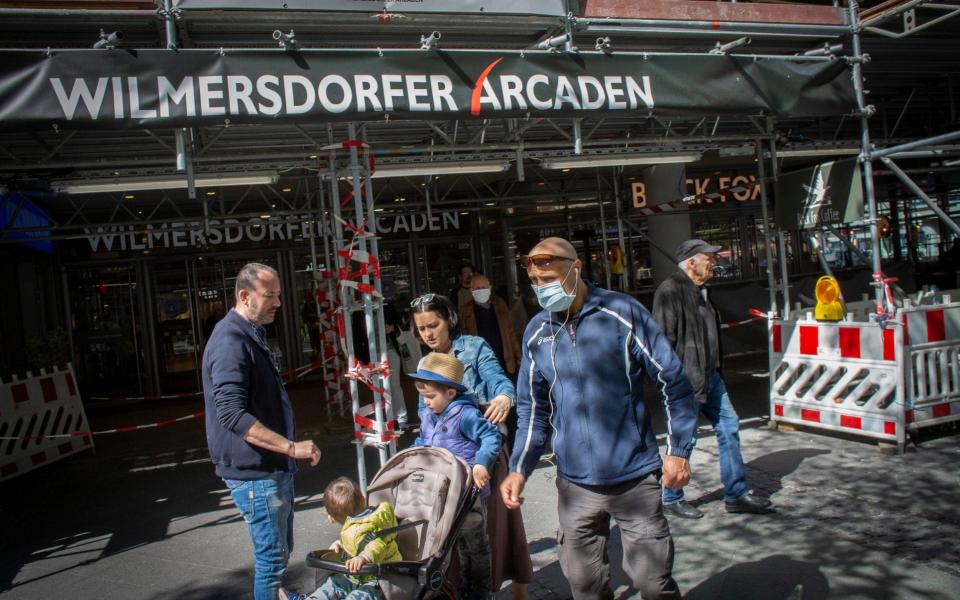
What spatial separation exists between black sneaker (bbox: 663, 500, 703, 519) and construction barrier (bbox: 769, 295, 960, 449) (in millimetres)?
2417

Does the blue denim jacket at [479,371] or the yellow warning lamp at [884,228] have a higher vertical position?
the yellow warning lamp at [884,228]

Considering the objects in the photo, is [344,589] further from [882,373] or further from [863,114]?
[863,114]

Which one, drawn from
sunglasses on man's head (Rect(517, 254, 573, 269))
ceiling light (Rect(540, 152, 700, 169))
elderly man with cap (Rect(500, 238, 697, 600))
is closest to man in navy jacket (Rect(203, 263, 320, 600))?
elderly man with cap (Rect(500, 238, 697, 600))

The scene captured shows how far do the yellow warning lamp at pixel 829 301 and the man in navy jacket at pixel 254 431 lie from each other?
18.8 feet

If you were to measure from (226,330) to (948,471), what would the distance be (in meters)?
5.64

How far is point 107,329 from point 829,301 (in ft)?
44.9

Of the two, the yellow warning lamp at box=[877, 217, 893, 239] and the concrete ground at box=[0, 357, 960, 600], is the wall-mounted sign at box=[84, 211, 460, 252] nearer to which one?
the concrete ground at box=[0, 357, 960, 600]

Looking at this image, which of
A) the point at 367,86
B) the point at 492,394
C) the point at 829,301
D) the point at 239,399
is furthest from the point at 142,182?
the point at 829,301

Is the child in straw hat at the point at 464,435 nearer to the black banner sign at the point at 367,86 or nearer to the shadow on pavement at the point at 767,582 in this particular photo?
the shadow on pavement at the point at 767,582

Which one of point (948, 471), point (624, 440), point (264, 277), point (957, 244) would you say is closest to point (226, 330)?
point (264, 277)

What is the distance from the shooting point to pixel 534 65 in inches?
241

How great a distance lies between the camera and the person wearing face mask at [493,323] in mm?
6462

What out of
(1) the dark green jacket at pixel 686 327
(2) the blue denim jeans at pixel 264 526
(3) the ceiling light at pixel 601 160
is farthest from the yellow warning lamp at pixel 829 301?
(2) the blue denim jeans at pixel 264 526

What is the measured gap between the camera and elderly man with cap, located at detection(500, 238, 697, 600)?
10.4 feet
